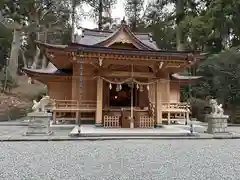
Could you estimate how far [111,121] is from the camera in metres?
11.1

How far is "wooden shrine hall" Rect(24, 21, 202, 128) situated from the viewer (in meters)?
10.3

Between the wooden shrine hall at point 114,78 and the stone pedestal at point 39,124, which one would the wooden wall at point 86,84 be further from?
the stone pedestal at point 39,124

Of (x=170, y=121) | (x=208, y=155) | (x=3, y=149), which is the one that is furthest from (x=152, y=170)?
(x=170, y=121)

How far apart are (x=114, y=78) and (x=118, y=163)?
6975 millimetres

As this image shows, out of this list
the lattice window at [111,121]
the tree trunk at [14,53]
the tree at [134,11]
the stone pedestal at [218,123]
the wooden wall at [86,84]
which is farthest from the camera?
the tree at [134,11]

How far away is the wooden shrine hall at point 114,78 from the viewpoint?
1034cm

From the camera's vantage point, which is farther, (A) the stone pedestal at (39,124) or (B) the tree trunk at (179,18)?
(B) the tree trunk at (179,18)

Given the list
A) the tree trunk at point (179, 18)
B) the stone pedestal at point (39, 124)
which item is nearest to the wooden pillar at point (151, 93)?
the stone pedestal at point (39, 124)

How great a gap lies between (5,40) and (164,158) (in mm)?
23551

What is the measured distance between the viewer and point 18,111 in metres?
17.7

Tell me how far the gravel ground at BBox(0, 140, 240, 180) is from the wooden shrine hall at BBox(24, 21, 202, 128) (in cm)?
394

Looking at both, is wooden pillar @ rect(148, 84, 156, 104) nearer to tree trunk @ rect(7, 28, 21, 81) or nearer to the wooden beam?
the wooden beam

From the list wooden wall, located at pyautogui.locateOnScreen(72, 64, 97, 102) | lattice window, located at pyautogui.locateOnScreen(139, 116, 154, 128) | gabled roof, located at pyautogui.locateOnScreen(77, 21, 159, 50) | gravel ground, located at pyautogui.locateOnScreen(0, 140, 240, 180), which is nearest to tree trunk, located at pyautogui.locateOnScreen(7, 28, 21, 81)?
gabled roof, located at pyautogui.locateOnScreen(77, 21, 159, 50)

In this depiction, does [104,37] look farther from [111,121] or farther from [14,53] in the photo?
[14,53]
